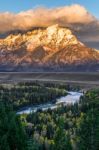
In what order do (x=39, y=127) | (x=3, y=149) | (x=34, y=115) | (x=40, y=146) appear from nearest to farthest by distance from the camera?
(x=3, y=149) < (x=40, y=146) < (x=39, y=127) < (x=34, y=115)

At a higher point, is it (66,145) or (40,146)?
(66,145)

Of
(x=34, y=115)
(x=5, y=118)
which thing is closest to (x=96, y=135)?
(x=5, y=118)

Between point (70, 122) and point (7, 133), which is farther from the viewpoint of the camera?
point (70, 122)

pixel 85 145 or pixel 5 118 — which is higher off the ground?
pixel 5 118

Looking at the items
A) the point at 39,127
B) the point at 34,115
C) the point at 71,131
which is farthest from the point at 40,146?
the point at 34,115

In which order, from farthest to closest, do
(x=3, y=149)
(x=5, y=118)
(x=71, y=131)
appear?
(x=71, y=131), (x=5, y=118), (x=3, y=149)

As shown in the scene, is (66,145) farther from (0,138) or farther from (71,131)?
(71,131)

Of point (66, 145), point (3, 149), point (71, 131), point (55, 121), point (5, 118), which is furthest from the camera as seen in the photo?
point (55, 121)

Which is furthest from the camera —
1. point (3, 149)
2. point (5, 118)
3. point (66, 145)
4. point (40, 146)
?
point (40, 146)

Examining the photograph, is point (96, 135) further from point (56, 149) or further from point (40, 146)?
point (40, 146)
